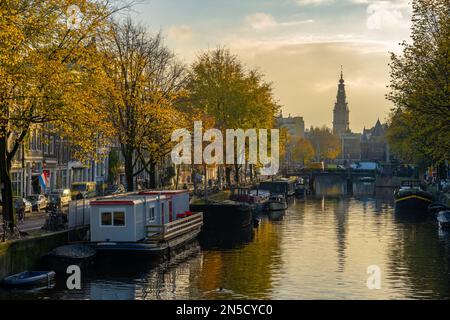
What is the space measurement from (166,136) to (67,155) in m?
40.0

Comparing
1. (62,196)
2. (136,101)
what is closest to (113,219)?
(136,101)

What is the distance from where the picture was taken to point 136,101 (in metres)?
64.9

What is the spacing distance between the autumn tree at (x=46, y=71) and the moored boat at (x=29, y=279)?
13.7ft

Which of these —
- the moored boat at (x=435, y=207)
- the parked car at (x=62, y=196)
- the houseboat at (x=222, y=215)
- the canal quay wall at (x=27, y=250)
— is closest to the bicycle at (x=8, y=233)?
the canal quay wall at (x=27, y=250)

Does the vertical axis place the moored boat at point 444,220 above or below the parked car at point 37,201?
below

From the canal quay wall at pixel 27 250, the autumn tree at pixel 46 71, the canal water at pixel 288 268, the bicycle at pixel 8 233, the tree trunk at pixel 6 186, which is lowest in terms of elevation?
the canal water at pixel 288 268

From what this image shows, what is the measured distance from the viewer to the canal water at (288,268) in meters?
39.1

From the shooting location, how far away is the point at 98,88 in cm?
4616

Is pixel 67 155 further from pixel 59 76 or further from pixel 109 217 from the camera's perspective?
pixel 59 76

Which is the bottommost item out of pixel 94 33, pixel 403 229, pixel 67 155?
pixel 403 229

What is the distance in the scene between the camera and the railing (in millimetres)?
50631

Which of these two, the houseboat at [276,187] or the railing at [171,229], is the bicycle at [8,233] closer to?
the railing at [171,229]

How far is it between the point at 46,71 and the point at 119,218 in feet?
40.7
